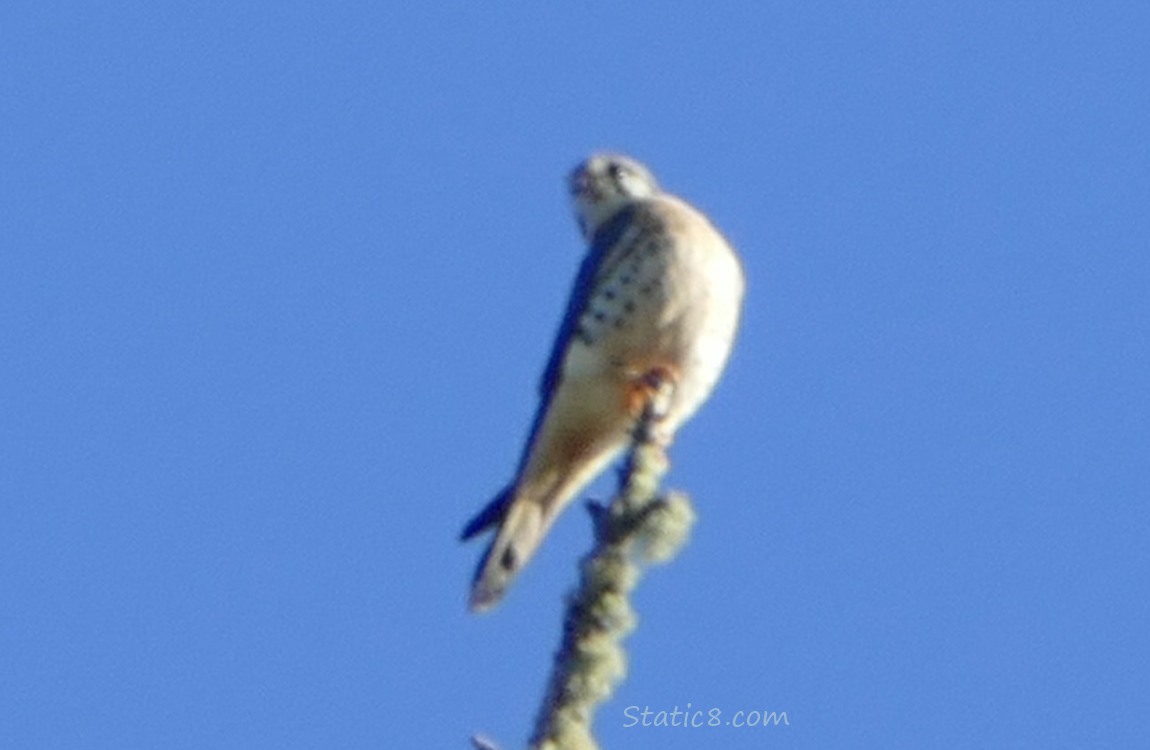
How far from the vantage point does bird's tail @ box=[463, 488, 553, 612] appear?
4863 mm

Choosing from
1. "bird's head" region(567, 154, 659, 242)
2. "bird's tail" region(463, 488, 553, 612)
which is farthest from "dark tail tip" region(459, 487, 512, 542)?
"bird's head" region(567, 154, 659, 242)

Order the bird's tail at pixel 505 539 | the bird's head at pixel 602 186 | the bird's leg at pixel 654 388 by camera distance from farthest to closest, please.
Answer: the bird's head at pixel 602 186
the bird's leg at pixel 654 388
the bird's tail at pixel 505 539

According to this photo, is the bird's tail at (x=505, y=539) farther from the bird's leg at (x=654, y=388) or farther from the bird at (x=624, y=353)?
the bird's leg at (x=654, y=388)

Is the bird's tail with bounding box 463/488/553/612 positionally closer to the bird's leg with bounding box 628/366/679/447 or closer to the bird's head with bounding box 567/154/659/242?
the bird's leg with bounding box 628/366/679/447

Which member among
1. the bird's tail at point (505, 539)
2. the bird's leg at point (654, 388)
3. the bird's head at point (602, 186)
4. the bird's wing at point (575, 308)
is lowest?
the bird's tail at point (505, 539)

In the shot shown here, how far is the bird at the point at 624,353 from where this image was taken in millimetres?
5492

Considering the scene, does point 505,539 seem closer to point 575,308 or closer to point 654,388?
point 654,388

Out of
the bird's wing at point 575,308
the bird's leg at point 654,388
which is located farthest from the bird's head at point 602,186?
the bird's leg at point 654,388

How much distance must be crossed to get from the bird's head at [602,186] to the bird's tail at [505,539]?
1.25 metres

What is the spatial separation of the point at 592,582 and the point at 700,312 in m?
2.52

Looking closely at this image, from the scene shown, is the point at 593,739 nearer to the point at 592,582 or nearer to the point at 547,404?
the point at 592,582

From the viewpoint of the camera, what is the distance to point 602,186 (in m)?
6.45

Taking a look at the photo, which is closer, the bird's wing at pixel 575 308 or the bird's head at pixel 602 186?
the bird's wing at pixel 575 308


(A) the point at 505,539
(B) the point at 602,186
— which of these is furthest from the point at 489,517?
(B) the point at 602,186
